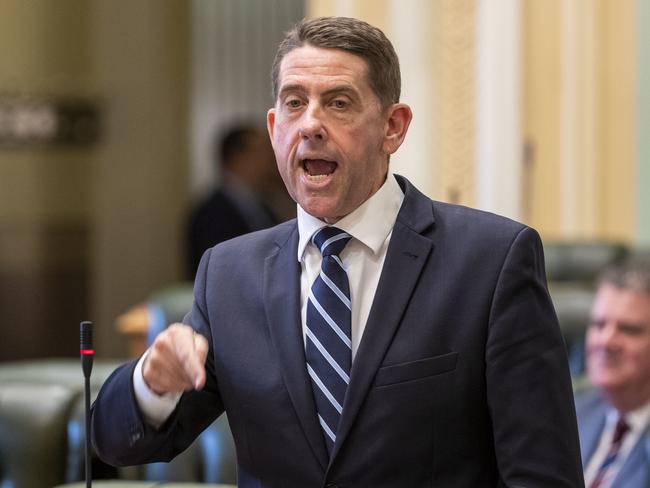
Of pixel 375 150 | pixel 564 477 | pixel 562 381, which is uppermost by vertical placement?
pixel 375 150

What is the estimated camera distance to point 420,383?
187 cm

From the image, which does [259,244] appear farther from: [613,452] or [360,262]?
[613,452]

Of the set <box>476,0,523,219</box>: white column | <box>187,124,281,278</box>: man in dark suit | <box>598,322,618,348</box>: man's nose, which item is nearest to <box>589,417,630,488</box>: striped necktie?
<box>598,322,618,348</box>: man's nose

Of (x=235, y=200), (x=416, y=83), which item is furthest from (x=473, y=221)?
(x=235, y=200)

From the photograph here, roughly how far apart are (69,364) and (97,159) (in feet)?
18.7

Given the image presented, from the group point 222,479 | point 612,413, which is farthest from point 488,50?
point 222,479

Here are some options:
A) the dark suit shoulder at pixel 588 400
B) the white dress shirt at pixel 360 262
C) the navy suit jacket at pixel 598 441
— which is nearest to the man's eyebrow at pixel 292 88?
the white dress shirt at pixel 360 262

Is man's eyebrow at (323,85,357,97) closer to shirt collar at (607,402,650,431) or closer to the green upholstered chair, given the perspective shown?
the green upholstered chair

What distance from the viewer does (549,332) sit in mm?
1888

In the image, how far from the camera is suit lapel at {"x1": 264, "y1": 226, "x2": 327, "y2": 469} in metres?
1.92

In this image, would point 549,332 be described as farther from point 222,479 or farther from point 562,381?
point 222,479

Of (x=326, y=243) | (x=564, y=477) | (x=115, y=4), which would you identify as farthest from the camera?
(x=115, y=4)

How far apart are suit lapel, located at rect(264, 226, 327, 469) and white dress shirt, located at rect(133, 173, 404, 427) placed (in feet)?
0.09

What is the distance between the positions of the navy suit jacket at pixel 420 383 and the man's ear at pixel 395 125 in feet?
0.35
